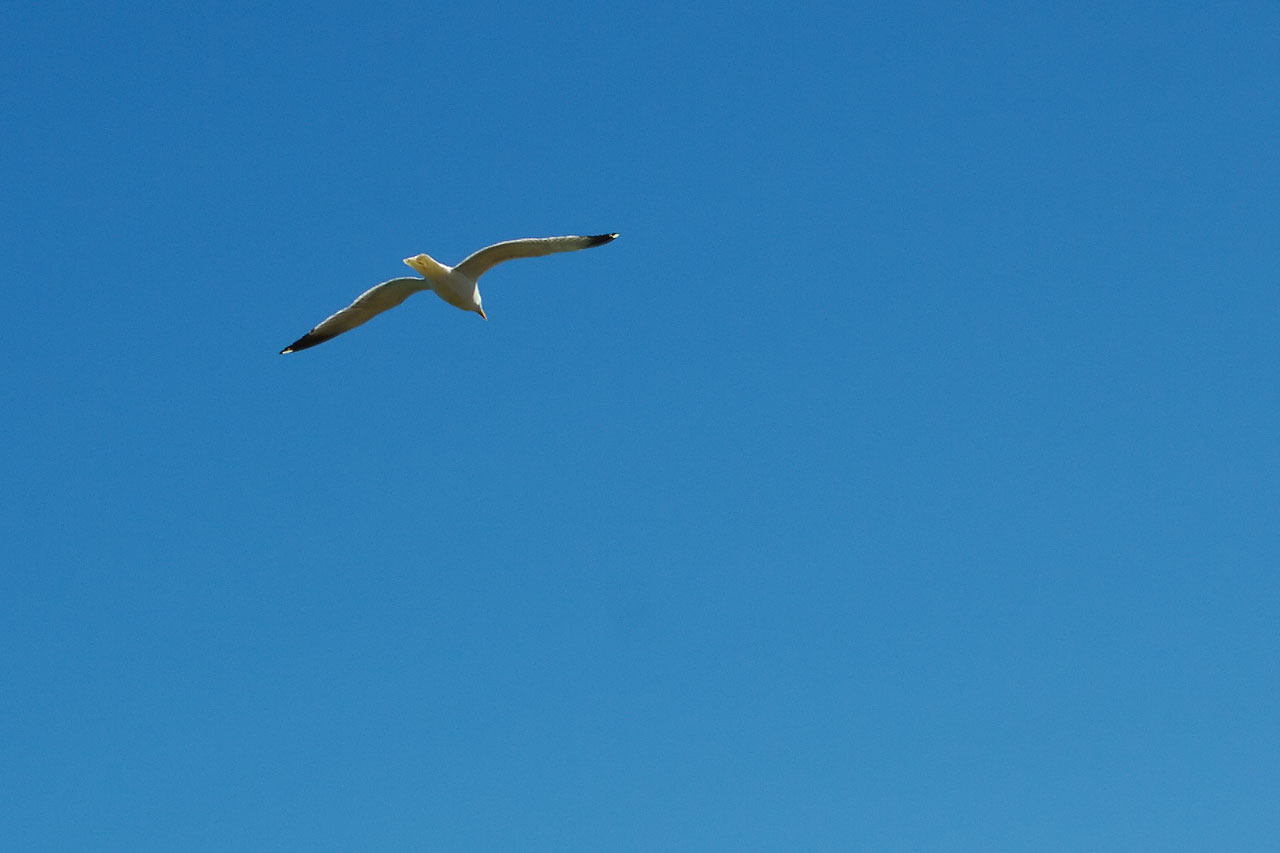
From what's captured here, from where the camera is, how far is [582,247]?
29297 millimetres

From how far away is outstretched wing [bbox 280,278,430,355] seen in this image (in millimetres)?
30438

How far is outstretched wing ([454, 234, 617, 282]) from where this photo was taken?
95.7 feet

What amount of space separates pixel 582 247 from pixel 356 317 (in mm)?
4518

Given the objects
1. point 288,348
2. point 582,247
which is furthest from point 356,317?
point 582,247

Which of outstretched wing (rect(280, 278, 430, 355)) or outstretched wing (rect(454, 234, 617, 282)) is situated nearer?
outstretched wing (rect(454, 234, 617, 282))

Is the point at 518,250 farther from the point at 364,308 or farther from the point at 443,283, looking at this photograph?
the point at 364,308

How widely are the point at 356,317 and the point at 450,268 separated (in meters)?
2.21

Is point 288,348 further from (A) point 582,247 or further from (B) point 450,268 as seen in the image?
(A) point 582,247

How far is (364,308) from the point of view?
30.9 m

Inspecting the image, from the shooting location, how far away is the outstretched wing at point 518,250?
A: 2917 cm

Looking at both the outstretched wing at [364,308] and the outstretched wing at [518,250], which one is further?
the outstretched wing at [364,308]

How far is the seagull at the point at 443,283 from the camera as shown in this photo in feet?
96.8

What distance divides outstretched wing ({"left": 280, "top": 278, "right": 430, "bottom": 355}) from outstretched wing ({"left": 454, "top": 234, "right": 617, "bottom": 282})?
898 mm

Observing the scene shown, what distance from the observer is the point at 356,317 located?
1224 inches
